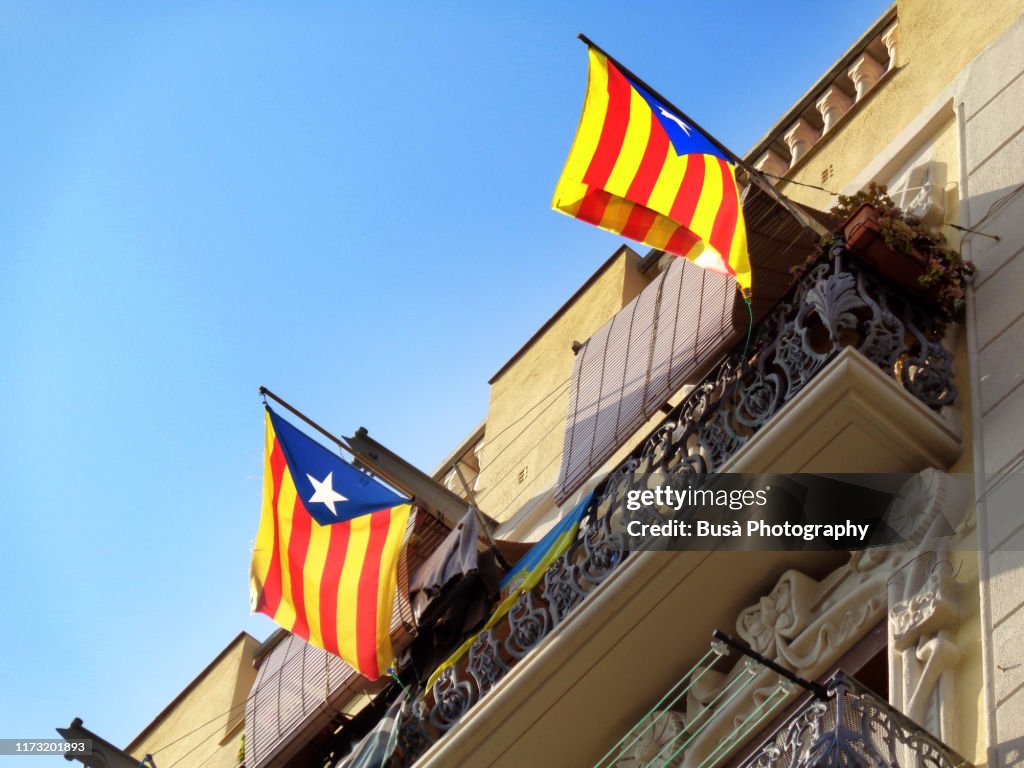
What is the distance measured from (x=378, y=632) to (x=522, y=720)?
1992 mm

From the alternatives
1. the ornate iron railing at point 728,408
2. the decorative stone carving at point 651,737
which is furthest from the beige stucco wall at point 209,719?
the decorative stone carving at point 651,737

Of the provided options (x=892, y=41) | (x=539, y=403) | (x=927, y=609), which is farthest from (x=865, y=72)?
(x=927, y=609)

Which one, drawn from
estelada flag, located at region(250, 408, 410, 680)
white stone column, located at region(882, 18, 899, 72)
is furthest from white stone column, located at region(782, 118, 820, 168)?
estelada flag, located at region(250, 408, 410, 680)

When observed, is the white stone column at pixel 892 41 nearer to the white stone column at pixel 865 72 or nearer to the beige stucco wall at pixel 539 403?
the white stone column at pixel 865 72

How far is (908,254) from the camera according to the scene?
9.81 metres

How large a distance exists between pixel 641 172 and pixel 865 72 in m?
2.76

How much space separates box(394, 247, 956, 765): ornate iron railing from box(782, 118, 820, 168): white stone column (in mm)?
2949

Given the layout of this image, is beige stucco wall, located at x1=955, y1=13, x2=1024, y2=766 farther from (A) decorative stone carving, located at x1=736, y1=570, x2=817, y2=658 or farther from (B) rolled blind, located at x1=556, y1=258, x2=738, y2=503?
(B) rolled blind, located at x1=556, y1=258, x2=738, y2=503

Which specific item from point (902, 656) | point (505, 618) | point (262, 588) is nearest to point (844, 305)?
point (902, 656)

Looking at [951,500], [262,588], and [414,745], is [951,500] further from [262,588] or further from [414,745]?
[262,588]

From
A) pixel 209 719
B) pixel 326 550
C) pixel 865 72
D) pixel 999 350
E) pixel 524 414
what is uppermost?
pixel 209 719

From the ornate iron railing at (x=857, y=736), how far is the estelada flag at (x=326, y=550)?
446 cm

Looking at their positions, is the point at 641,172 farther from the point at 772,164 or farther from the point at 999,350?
the point at 772,164

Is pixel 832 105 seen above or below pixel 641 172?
above
